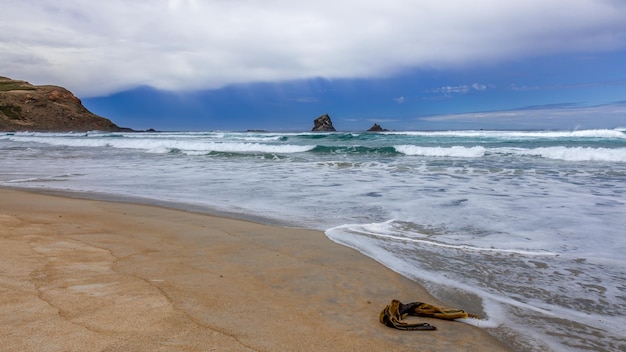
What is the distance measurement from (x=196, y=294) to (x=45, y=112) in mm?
91255

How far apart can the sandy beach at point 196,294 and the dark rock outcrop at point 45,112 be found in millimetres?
81096

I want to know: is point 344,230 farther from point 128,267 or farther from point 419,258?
point 128,267

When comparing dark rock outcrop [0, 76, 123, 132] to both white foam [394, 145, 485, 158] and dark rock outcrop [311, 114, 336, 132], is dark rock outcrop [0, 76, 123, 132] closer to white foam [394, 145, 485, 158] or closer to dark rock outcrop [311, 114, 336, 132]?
dark rock outcrop [311, 114, 336, 132]

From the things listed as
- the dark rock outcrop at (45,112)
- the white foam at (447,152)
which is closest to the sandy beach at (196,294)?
the white foam at (447,152)

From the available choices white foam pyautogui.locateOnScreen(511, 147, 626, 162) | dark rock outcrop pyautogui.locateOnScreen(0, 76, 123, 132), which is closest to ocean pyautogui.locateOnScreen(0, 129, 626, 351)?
white foam pyautogui.locateOnScreen(511, 147, 626, 162)

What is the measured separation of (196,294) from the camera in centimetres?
276

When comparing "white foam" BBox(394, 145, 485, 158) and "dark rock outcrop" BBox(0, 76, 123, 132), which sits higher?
"dark rock outcrop" BBox(0, 76, 123, 132)

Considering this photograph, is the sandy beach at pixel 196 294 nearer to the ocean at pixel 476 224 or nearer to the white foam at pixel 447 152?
the ocean at pixel 476 224

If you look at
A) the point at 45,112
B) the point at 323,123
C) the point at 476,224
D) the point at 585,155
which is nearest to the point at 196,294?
the point at 476,224

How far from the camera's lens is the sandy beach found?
211cm

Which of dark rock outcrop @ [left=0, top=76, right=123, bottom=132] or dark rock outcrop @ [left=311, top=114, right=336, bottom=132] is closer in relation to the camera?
dark rock outcrop @ [left=311, top=114, right=336, bottom=132]

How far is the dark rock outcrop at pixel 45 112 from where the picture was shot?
73062mm

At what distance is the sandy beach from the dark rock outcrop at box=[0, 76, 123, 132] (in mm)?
81096

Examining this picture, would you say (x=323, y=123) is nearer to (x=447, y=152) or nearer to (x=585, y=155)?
(x=447, y=152)
